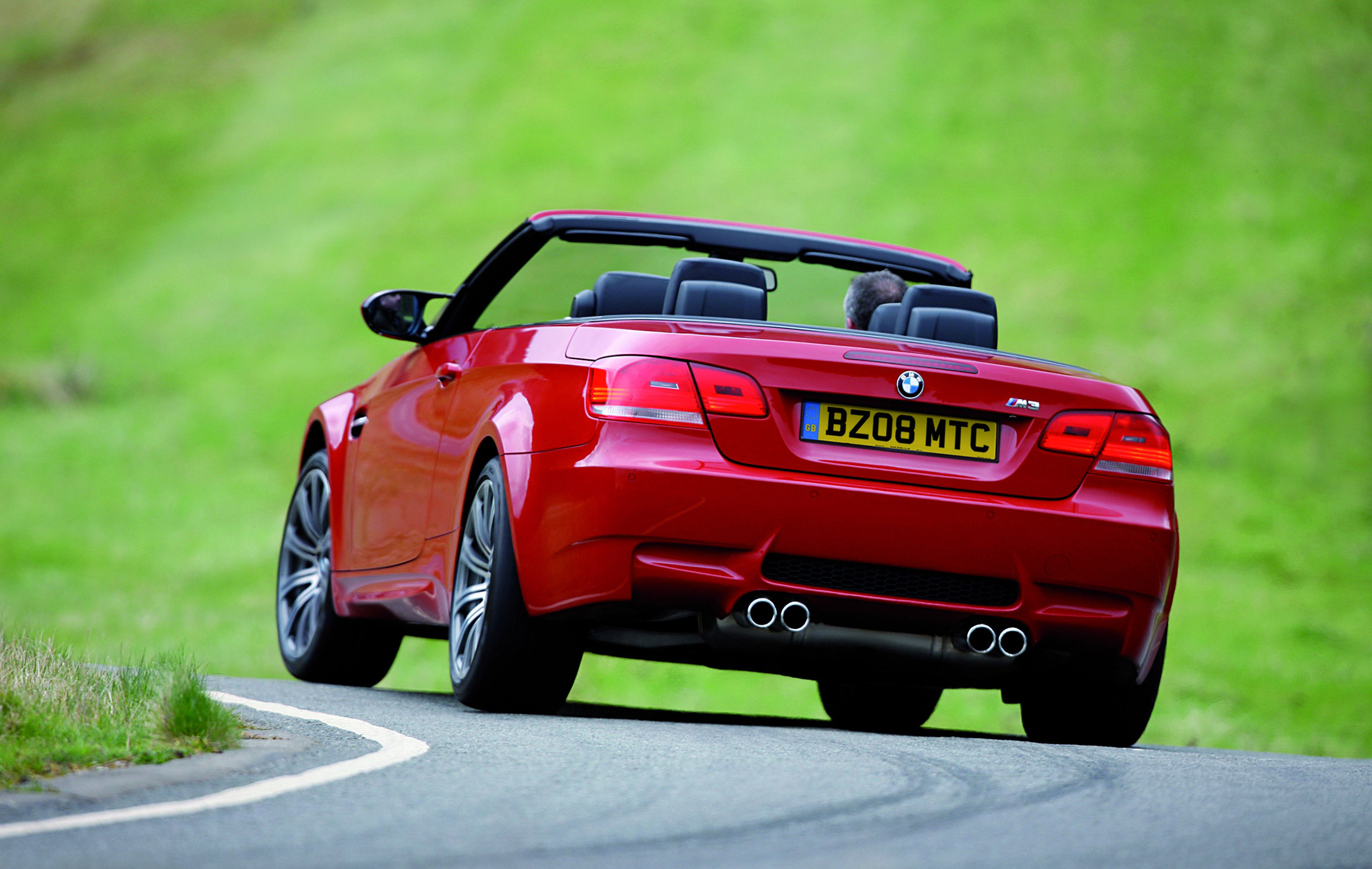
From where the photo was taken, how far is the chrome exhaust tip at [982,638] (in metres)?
6.19

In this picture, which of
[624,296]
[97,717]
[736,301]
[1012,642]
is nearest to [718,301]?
[736,301]

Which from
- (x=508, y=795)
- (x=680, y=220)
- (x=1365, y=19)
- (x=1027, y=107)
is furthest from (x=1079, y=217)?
(x=508, y=795)

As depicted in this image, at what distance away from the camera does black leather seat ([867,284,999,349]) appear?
7.05 m

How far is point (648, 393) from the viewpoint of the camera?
238 inches

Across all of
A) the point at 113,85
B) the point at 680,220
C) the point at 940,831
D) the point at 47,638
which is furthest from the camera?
the point at 113,85

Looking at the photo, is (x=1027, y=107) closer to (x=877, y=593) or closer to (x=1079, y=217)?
(x=1079, y=217)

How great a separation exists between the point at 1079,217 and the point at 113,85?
2929 centimetres

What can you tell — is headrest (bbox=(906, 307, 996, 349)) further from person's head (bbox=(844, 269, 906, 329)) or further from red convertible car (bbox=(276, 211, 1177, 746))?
person's head (bbox=(844, 269, 906, 329))

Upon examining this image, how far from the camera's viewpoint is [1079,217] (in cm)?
3481

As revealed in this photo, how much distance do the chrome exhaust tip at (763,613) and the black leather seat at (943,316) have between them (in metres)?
1.43

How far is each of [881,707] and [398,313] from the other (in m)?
2.89

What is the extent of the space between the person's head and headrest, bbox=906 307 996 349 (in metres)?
0.79

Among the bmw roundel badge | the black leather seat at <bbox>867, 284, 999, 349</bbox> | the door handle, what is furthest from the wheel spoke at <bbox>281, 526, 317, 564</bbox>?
the bmw roundel badge

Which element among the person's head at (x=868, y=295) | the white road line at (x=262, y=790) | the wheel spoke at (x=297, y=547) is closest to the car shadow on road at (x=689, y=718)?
the wheel spoke at (x=297, y=547)
